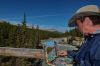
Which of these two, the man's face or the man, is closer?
the man

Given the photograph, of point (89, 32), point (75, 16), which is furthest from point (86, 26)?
point (75, 16)

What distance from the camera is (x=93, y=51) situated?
224 cm

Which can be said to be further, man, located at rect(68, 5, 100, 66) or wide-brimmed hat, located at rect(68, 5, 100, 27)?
wide-brimmed hat, located at rect(68, 5, 100, 27)

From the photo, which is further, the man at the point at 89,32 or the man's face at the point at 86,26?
the man's face at the point at 86,26

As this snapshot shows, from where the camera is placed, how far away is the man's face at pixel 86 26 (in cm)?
239

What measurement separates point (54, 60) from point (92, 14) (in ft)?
5.50

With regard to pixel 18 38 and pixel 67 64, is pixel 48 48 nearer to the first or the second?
pixel 67 64

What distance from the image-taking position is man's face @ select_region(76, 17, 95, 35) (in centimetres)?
239

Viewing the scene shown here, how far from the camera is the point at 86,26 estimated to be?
2.43 meters

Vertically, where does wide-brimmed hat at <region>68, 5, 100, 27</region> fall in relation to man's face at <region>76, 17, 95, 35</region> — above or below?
above

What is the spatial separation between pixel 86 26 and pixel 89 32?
0.06m

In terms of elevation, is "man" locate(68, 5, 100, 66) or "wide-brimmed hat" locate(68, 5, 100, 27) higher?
"wide-brimmed hat" locate(68, 5, 100, 27)

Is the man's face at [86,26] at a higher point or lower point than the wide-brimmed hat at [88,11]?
lower

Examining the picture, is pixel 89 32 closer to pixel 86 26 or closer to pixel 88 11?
pixel 86 26
